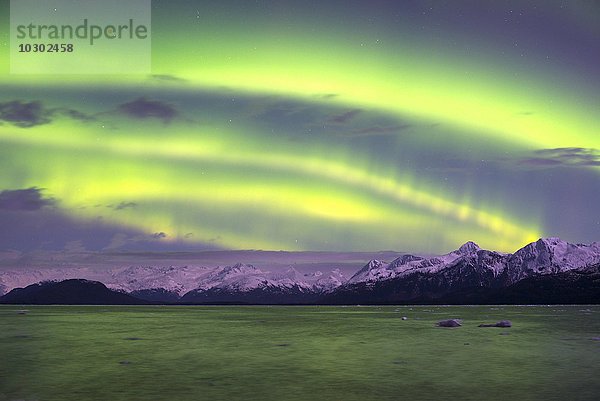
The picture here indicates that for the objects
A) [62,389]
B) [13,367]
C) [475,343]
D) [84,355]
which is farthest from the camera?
[475,343]

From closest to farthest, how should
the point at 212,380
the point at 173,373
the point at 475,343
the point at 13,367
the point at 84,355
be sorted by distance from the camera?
1. the point at 212,380
2. the point at 173,373
3. the point at 13,367
4. the point at 84,355
5. the point at 475,343

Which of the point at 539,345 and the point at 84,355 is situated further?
the point at 539,345

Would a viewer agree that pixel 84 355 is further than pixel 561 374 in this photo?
Yes

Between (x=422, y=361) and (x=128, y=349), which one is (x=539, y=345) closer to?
(x=422, y=361)

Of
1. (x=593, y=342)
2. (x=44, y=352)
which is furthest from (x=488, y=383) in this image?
(x=44, y=352)

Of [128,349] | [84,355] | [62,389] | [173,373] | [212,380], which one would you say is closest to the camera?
[62,389]

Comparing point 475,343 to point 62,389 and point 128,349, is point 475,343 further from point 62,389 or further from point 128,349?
point 62,389

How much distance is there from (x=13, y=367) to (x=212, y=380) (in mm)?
18682

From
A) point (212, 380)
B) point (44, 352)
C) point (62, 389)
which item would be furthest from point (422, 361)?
point (44, 352)

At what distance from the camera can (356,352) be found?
6350 cm

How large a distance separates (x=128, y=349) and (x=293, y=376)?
97.1ft

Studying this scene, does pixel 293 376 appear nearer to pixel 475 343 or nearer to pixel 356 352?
pixel 356 352

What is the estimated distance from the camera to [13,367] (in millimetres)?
50469

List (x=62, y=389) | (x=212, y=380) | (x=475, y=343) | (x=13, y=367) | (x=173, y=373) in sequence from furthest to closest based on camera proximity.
Answer: (x=475, y=343) < (x=13, y=367) < (x=173, y=373) < (x=212, y=380) < (x=62, y=389)
